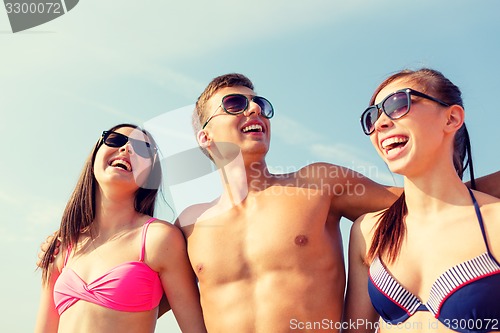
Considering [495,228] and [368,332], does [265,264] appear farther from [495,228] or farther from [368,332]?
[495,228]

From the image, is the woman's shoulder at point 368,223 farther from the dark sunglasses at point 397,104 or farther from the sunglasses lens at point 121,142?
the sunglasses lens at point 121,142

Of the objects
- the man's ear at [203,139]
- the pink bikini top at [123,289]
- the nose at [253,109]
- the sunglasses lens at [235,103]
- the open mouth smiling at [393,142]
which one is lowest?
the pink bikini top at [123,289]

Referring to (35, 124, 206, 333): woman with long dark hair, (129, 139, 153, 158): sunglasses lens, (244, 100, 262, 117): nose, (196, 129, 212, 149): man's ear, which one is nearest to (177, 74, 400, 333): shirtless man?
(244, 100, 262, 117): nose

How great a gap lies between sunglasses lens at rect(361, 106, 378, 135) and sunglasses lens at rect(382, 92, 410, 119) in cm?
18

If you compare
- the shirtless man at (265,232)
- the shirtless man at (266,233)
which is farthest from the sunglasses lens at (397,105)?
the shirtless man at (265,232)

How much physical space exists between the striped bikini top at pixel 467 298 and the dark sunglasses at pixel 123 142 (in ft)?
12.0

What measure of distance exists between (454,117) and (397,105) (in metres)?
0.49

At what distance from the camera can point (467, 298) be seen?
413 centimetres

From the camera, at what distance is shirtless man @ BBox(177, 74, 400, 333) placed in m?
5.39

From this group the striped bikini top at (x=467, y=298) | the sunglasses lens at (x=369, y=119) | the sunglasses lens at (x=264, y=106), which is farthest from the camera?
the sunglasses lens at (x=264, y=106)

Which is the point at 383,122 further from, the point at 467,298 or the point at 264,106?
the point at 264,106

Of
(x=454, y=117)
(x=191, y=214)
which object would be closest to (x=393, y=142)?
(x=454, y=117)

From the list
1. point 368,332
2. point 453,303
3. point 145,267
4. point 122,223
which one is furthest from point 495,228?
point 122,223

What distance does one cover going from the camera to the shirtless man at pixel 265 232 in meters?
5.39
